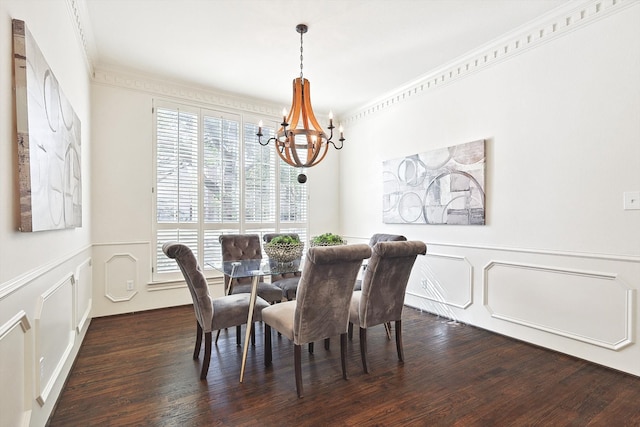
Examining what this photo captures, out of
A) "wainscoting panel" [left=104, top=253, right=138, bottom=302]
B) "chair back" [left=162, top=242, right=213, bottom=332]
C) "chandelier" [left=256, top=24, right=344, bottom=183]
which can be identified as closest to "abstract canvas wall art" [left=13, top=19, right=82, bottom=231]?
"chair back" [left=162, top=242, right=213, bottom=332]

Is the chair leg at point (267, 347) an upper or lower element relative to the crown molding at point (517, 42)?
lower

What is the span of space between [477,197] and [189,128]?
358 cm

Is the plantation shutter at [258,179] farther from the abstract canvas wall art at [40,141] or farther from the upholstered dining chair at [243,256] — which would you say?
the abstract canvas wall art at [40,141]

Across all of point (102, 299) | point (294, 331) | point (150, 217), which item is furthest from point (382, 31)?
point (102, 299)

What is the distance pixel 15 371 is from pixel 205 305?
106 cm

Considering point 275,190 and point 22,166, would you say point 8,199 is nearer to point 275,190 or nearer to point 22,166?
point 22,166

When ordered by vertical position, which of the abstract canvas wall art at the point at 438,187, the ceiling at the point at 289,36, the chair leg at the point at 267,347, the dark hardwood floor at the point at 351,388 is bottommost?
the dark hardwood floor at the point at 351,388

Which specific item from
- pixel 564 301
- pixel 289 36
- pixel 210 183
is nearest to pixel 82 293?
pixel 210 183

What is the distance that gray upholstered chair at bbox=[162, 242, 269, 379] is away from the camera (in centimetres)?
219

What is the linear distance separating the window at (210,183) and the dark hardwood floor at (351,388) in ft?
4.90

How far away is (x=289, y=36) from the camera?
302 cm

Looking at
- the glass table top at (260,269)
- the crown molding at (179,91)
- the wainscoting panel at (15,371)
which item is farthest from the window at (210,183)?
the wainscoting panel at (15,371)

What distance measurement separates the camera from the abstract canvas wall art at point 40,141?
134 centimetres

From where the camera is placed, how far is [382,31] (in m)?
2.96
